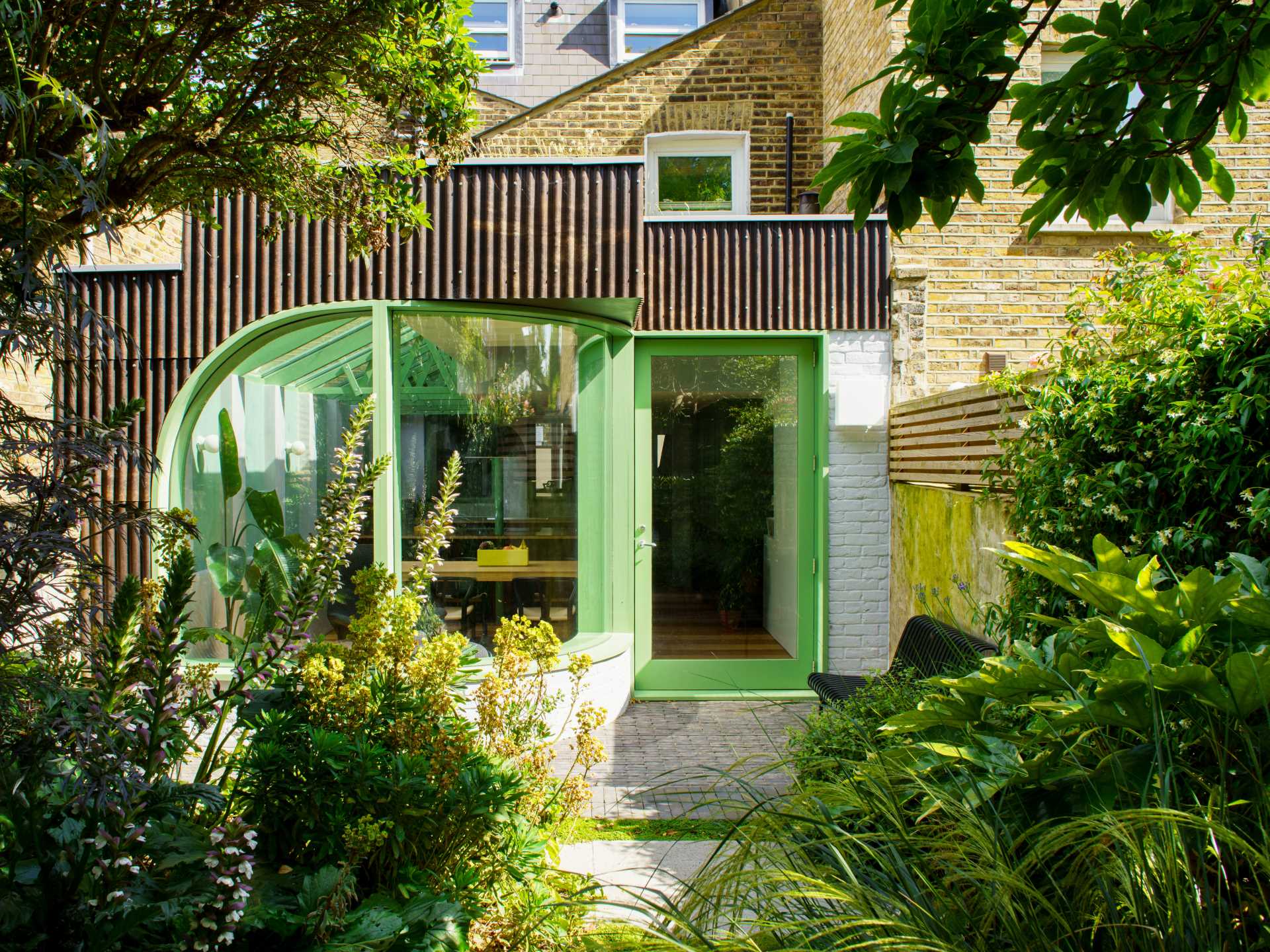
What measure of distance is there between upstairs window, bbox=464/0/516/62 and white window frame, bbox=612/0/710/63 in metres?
1.35

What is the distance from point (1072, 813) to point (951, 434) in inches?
169

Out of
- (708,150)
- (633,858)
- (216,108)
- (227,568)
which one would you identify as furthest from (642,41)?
(633,858)

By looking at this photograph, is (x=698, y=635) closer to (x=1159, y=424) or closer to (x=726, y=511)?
(x=726, y=511)

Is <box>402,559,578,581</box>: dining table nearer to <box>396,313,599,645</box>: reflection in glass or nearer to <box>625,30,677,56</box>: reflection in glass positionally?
<box>396,313,599,645</box>: reflection in glass

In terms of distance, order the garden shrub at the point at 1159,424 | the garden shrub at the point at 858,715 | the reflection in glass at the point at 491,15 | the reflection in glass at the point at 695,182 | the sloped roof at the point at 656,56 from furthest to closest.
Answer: the reflection in glass at the point at 491,15
the sloped roof at the point at 656,56
the reflection in glass at the point at 695,182
the garden shrub at the point at 858,715
the garden shrub at the point at 1159,424

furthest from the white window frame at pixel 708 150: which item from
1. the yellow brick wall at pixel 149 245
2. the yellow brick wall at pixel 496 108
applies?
the yellow brick wall at pixel 149 245

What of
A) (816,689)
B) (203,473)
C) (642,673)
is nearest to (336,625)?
(203,473)

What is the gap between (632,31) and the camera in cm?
1270

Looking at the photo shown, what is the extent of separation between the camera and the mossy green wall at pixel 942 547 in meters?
5.14

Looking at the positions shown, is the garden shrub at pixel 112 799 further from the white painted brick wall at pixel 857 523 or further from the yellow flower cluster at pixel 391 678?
the white painted brick wall at pixel 857 523

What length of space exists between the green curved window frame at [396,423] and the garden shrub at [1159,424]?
309cm

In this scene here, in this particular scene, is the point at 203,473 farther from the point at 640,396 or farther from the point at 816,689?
the point at 816,689

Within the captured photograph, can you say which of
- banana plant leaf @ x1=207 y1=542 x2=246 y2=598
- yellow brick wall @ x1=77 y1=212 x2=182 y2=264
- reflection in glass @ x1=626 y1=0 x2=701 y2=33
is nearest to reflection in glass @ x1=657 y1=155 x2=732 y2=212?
reflection in glass @ x1=626 y1=0 x2=701 y2=33

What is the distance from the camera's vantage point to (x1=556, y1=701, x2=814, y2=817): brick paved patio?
4930mm
